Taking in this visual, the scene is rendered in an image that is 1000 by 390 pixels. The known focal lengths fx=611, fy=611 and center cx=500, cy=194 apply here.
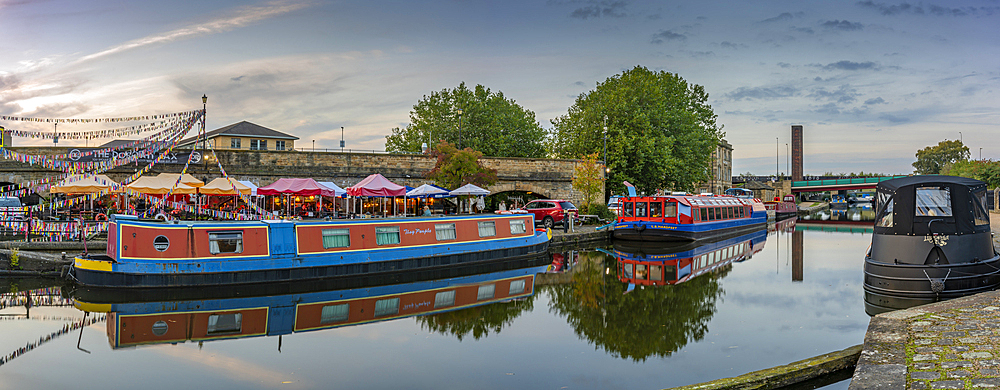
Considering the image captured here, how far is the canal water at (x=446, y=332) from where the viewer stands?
7105 mm

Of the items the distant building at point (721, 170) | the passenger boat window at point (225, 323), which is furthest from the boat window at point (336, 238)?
the distant building at point (721, 170)

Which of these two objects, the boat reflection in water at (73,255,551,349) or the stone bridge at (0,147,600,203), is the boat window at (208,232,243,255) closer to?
the boat reflection in water at (73,255,551,349)

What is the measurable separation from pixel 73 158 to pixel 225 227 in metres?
12.4

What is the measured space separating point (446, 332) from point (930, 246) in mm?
8502

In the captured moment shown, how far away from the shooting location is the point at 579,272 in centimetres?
1570

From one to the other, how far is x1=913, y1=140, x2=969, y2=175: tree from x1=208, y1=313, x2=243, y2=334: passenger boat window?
279ft

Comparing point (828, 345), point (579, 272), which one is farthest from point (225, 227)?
point (828, 345)

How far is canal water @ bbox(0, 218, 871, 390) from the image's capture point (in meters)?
7.11

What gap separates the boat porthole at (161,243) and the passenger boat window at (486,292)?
6169mm

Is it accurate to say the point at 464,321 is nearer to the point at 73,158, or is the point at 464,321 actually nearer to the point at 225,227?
the point at 225,227

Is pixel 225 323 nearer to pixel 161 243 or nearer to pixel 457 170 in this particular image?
pixel 161 243

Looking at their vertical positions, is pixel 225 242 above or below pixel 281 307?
above

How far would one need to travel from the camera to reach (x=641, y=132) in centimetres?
3294

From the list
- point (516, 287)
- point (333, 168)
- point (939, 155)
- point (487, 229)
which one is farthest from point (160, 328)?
point (939, 155)
